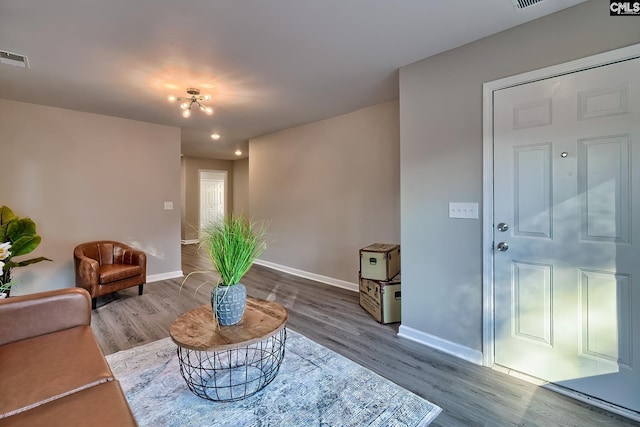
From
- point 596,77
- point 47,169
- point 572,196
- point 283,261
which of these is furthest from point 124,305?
point 596,77

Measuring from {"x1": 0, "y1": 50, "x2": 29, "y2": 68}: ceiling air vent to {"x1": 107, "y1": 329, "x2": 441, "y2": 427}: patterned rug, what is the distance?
2.64 m

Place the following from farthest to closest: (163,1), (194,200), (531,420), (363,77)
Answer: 1. (194,200)
2. (363,77)
3. (163,1)
4. (531,420)

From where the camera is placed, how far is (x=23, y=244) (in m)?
2.70

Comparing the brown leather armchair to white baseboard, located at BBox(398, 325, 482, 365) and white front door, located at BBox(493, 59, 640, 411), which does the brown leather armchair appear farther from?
white front door, located at BBox(493, 59, 640, 411)

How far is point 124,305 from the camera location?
11.8ft

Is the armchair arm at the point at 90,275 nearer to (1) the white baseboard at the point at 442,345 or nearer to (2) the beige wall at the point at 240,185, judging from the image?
(1) the white baseboard at the point at 442,345

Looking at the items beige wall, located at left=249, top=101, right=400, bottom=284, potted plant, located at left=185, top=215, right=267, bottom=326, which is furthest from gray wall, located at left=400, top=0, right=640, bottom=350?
potted plant, located at left=185, top=215, right=267, bottom=326

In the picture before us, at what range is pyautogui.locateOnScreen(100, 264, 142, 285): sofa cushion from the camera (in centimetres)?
350

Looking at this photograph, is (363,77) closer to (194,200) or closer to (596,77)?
(596,77)

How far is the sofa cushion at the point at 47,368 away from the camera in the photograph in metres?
1.23

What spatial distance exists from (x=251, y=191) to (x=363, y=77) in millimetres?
3755

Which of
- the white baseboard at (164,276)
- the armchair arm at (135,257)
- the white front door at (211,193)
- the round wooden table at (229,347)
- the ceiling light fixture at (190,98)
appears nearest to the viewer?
the round wooden table at (229,347)

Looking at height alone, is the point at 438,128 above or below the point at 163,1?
below

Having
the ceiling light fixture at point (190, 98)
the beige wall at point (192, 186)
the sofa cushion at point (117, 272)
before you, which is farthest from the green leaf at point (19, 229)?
the beige wall at point (192, 186)
